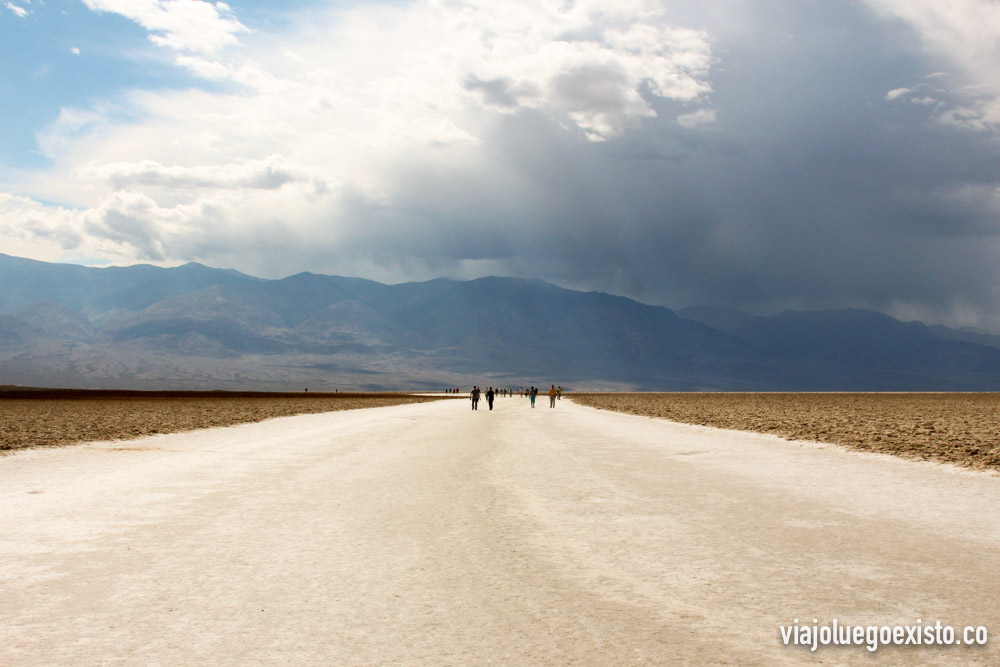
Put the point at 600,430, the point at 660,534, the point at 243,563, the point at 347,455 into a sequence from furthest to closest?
the point at 600,430, the point at 347,455, the point at 660,534, the point at 243,563

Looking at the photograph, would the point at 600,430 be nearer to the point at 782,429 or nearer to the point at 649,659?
the point at 782,429

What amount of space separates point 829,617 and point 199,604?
4.67 metres

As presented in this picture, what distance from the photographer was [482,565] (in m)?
6.64

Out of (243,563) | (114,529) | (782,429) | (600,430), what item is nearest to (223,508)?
(114,529)

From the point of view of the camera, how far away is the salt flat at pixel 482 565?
4.73m

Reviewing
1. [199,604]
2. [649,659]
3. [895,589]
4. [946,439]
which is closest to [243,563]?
[199,604]

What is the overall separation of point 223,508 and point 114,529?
62.2 inches

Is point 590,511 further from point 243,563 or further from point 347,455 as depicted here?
point 347,455

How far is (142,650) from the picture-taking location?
4602 millimetres

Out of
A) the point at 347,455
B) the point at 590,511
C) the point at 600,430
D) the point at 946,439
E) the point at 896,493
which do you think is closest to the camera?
the point at 590,511

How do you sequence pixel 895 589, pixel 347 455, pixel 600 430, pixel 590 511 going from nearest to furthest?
1. pixel 895 589
2. pixel 590 511
3. pixel 347 455
4. pixel 600 430

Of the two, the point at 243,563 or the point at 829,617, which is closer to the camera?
the point at 829,617

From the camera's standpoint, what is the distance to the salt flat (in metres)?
4.73

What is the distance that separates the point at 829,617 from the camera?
523cm
